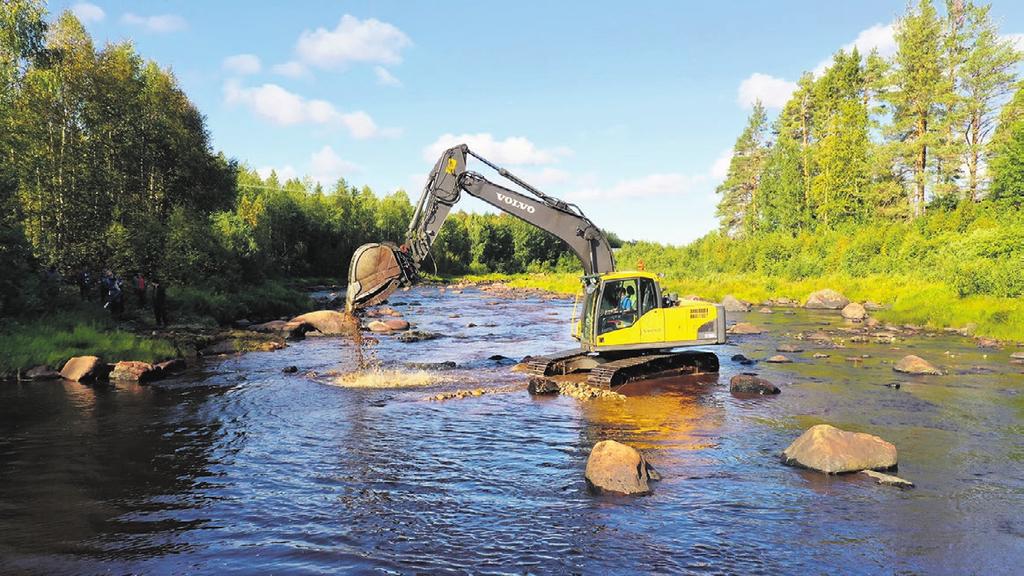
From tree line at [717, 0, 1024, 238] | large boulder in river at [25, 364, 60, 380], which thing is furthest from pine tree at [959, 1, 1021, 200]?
large boulder in river at [25, 364, 60, 380]

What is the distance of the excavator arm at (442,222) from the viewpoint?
14742mm

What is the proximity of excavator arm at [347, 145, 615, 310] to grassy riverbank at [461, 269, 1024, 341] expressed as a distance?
16962 millimetres

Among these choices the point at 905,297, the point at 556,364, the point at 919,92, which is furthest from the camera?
the point at 919,92

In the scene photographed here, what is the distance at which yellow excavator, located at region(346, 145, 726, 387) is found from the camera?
16.0m

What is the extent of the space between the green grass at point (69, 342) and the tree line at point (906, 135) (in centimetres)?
4851

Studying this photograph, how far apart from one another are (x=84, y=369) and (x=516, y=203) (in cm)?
1318

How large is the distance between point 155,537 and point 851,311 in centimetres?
3286

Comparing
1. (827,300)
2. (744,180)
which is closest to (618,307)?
(827,300)

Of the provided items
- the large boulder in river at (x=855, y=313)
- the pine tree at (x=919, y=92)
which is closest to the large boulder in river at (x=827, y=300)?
the large boulder in river at (x=855, y=313)

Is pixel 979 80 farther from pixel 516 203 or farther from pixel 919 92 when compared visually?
pixel 516 203

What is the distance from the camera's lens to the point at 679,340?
16750mm

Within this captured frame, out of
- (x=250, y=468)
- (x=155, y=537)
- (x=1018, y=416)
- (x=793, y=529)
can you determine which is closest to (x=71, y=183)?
(x=250, y=468)

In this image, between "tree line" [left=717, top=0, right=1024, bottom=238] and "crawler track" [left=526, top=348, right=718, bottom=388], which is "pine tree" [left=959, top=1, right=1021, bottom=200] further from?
"crawler track" [left=526, top=348, right=718, bottom=388]

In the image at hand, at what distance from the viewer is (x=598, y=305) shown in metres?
16.1
